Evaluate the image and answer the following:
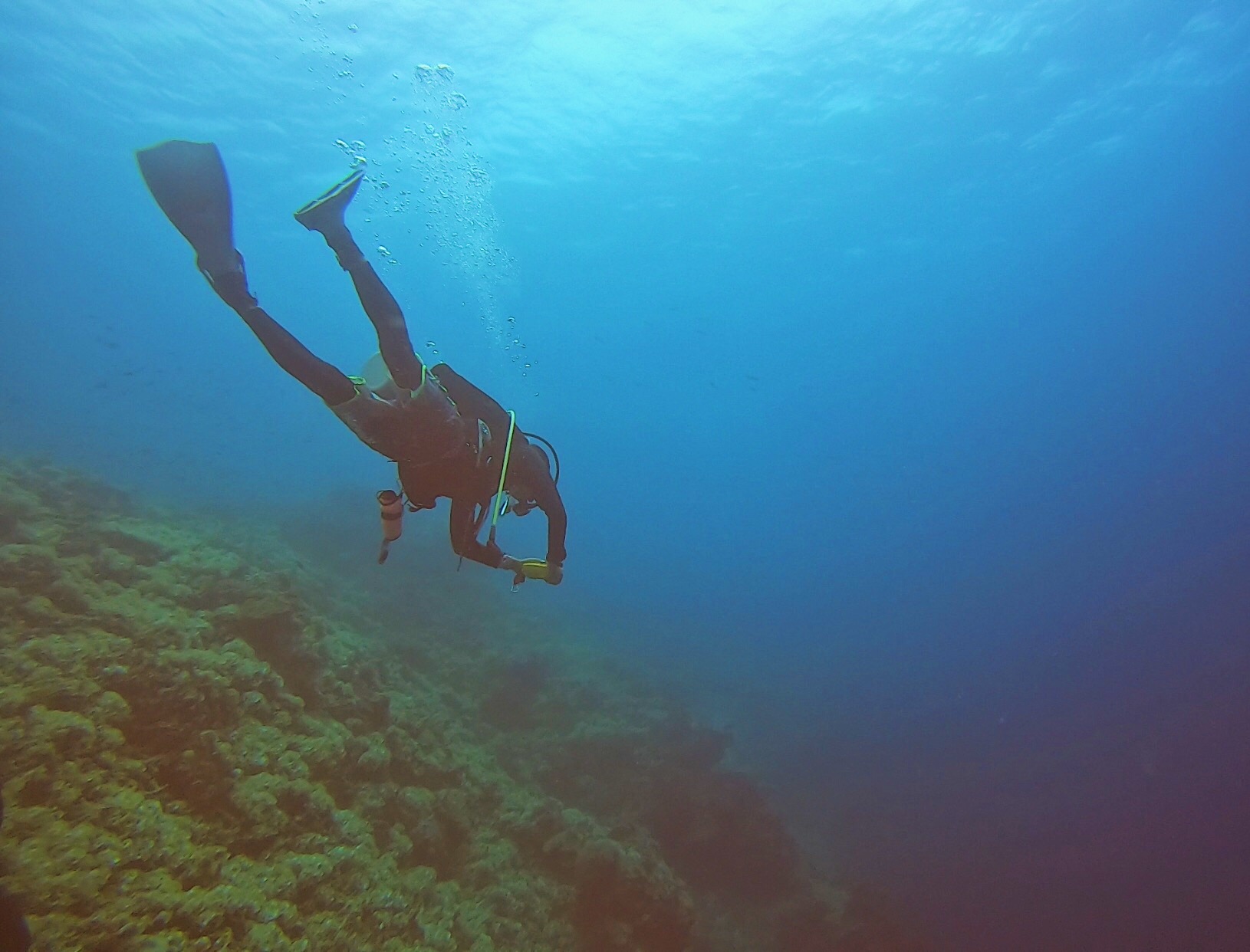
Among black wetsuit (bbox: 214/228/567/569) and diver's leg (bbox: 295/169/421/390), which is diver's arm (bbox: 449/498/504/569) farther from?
diver's leg (bbox: 295/169/421/390)

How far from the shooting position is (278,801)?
5.00 meters

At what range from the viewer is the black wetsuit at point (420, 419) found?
4.35 metres

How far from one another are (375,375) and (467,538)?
1.77 m

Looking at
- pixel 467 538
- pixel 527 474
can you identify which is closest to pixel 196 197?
pixel 527 474

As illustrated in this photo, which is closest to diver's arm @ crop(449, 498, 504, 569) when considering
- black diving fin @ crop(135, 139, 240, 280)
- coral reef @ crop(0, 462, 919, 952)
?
coral reef @ crop(0, 462, 919, 952)

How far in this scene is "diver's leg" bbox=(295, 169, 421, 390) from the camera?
178 inches

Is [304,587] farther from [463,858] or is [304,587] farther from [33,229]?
[33,229]

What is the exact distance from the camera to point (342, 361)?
130 meters

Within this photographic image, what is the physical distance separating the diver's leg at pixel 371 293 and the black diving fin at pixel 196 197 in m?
0.57

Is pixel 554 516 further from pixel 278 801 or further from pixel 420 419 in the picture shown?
pixel 278 801

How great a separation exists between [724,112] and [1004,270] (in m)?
39.5

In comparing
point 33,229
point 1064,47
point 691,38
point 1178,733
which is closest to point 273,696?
point 691,38

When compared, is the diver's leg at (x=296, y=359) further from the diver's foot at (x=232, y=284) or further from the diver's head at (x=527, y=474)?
the diver's head at (x=527, y=474)

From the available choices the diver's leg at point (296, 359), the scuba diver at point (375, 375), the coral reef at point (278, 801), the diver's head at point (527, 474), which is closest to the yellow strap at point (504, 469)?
the scuba diver at point (375, 375)
